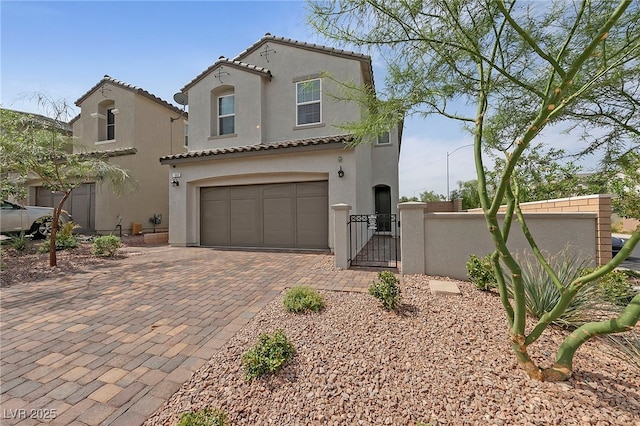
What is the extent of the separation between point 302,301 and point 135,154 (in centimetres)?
1415

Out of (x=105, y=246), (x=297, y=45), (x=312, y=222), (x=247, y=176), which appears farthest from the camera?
(x=297, y=45)

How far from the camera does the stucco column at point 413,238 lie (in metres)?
5.61

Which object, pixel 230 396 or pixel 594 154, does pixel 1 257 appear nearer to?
pixel 230 396

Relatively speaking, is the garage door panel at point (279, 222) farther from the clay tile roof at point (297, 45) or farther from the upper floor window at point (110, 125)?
the upper floor window at point (110, 125)

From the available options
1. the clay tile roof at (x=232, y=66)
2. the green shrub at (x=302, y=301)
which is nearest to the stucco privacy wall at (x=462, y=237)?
the green shrub at (x=302, y=301)

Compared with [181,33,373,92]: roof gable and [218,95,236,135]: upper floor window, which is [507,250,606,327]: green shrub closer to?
[181,33,373,92]: roof gable

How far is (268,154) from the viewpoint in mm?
9508

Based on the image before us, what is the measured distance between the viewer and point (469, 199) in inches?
744

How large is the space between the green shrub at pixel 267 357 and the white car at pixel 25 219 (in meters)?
11.6

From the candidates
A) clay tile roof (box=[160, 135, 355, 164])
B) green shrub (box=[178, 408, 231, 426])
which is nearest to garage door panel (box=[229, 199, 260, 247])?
clay tile roof (box=[160, 135, 355, 164])

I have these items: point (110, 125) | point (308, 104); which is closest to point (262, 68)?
point (308, 104)

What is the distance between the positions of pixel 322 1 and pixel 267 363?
412 cm

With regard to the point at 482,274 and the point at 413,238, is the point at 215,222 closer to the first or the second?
the point at 413,238

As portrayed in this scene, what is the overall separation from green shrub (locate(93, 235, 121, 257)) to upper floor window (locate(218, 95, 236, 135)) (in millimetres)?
6116
